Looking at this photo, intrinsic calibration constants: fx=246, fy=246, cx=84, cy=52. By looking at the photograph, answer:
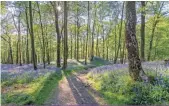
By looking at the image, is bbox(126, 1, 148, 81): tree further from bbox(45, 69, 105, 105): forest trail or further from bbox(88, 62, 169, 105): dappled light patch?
bbox(45, 69, 105, 105): forest trail

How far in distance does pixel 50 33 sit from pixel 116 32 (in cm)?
1323

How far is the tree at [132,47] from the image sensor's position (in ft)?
39.5

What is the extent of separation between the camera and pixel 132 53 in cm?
1236

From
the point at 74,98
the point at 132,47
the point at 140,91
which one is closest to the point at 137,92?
the point at 140,91

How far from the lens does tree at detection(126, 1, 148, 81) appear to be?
12039mm

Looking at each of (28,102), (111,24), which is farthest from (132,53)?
(111,24)

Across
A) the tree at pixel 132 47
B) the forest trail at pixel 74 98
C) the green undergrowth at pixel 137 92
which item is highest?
the tree at pixel 132 47

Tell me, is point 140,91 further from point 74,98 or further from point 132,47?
point 74,98

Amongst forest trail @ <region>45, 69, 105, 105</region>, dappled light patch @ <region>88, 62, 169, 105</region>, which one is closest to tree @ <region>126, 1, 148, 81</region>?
dappled light patch @ <region>88, 62, 169, 105</region>

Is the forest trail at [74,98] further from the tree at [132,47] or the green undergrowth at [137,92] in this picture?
the tree at [132,47]

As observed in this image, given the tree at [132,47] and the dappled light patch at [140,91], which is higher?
the tree at [132,47]

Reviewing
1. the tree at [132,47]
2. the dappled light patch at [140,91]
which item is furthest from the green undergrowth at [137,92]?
the tree at [132,47]

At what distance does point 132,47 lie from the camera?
1241 centimetres

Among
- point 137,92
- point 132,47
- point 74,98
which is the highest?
point 132,47
